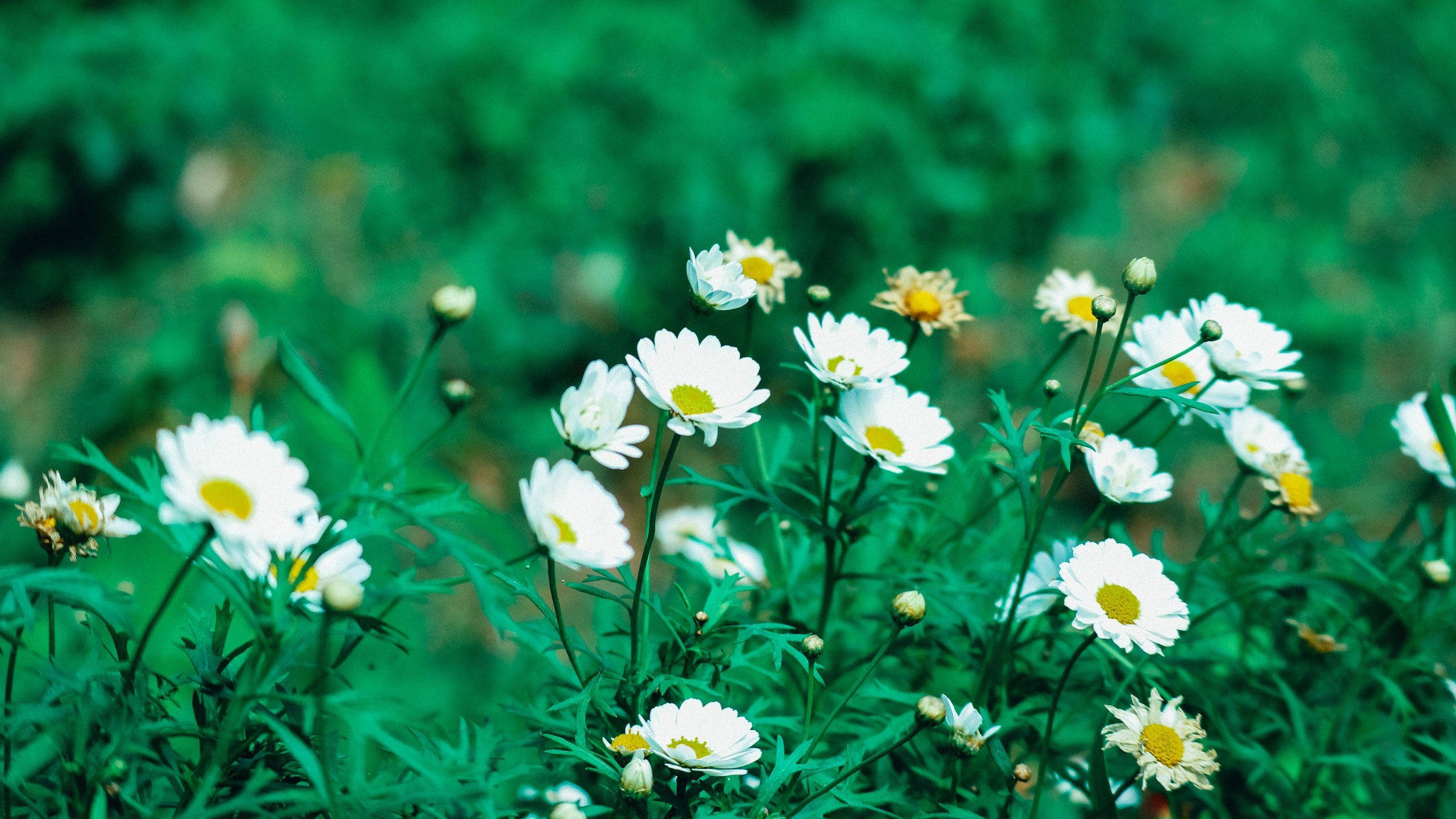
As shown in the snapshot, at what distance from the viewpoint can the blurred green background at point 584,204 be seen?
1719mm

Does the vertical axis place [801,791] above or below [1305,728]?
below

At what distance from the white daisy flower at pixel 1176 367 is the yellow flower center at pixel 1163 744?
167 mm

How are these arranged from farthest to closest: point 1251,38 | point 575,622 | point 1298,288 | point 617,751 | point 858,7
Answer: point 1251,38, point 1298,288, point 858,7, point 575,622, point 617,751

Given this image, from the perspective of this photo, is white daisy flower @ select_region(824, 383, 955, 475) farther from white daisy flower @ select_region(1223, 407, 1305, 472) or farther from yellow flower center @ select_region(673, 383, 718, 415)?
white daisy flower @ select_region(1223, 407, 1305, 472)

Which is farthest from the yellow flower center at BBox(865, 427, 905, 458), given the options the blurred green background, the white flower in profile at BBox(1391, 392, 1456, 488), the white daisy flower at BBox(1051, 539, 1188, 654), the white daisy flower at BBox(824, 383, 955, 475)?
the blurred green background

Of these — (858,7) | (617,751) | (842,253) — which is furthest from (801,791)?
(858,7)

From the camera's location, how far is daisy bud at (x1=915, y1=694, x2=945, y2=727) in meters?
0.47

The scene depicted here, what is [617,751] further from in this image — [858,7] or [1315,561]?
[858,7]

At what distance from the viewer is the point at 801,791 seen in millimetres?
539

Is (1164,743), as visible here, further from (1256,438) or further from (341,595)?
(341,595)

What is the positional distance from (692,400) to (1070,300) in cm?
33

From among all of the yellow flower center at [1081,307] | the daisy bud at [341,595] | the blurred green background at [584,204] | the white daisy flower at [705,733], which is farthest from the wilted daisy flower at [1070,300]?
the blurred green background at [584,204]

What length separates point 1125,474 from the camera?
0.55 m

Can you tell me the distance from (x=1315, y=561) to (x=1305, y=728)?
12 cm
